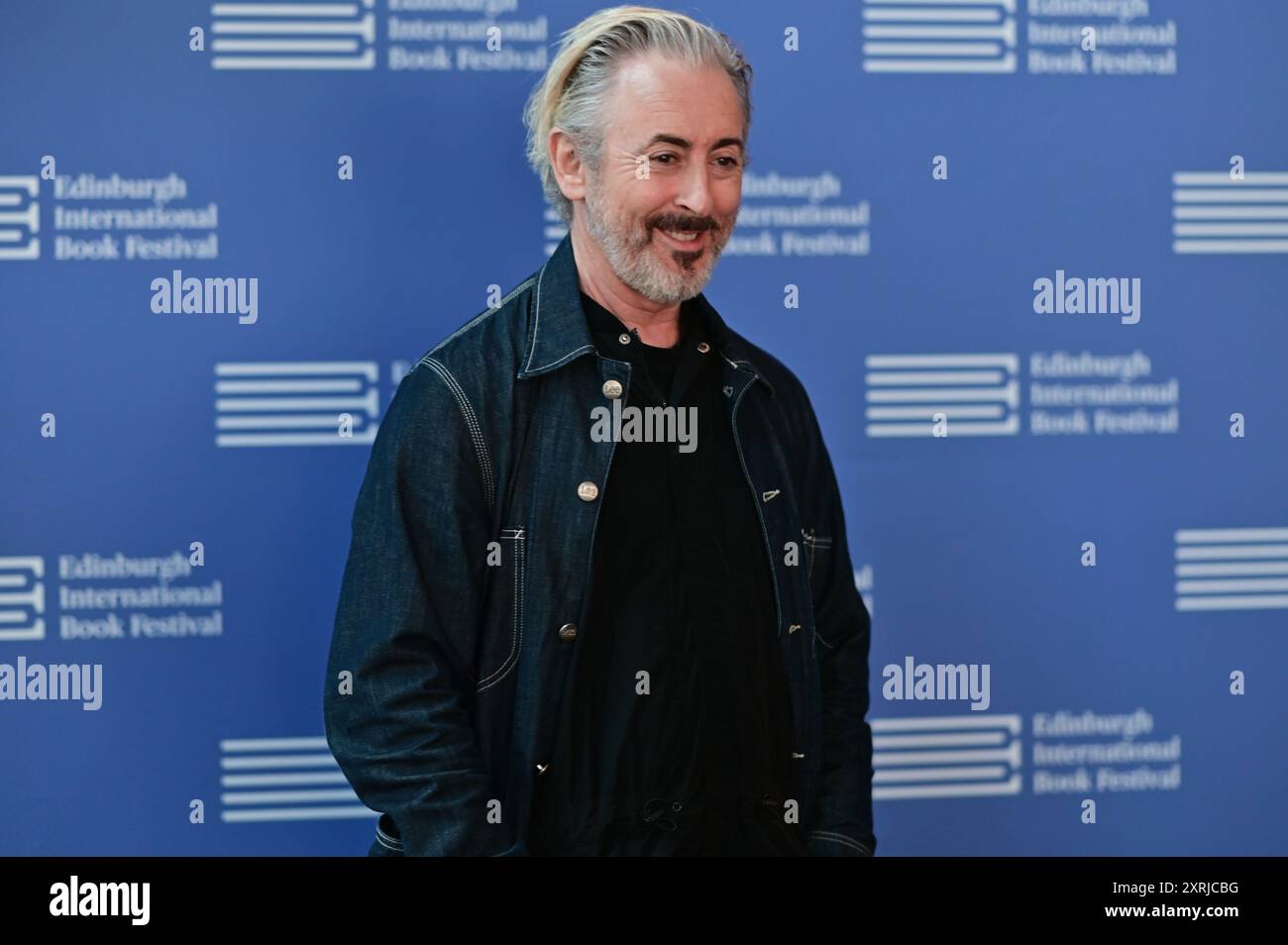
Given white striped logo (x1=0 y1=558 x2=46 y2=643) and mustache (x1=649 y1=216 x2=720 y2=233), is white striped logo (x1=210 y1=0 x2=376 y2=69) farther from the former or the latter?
white striped logo (x1=0 y1=558 x2=46 y2=643)

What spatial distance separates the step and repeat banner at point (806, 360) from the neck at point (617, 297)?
0.43m

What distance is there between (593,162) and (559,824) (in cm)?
112

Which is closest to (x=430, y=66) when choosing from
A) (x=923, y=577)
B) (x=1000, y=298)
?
(x=1000, y=298)

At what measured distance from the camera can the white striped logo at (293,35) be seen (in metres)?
2.76

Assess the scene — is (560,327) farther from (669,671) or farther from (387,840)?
(387,840)

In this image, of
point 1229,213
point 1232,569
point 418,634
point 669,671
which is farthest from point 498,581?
point 1229,213

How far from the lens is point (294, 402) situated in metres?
2.79

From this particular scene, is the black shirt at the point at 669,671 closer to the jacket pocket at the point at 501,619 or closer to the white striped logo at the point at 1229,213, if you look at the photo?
the jacket pocket at the point at 501,619

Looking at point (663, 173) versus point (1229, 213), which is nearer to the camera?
point (663, 173)

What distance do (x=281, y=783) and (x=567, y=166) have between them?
4.48ft

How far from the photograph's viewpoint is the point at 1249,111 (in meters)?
3.04
